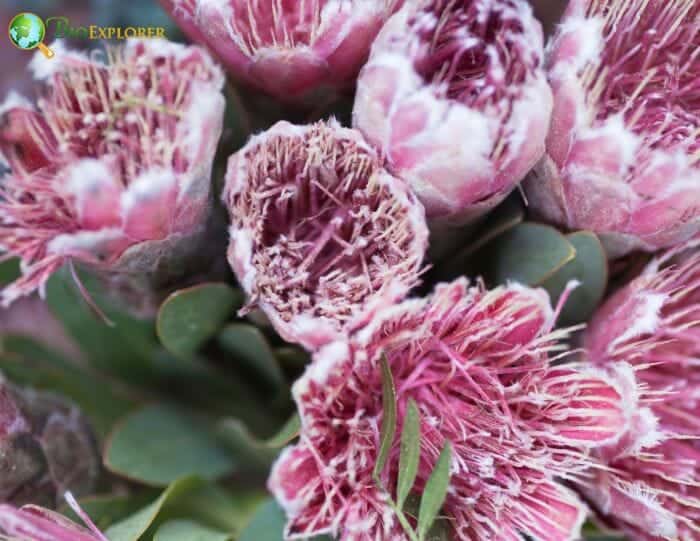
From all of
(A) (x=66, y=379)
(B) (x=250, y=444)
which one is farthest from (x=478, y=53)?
(A) (x=66, y=379)

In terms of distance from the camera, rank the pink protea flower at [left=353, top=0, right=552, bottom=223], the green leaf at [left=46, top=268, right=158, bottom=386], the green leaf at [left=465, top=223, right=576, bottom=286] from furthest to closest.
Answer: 1. the green leaf at [left=46, top=268, right=158, bottom=386]
2. the green leaf at [left=465, top=223, right=576, bottom=286]
3. the pink protea flower at [left=353, top=0, right=552, bottom=223]

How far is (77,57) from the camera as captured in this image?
1.73 ft

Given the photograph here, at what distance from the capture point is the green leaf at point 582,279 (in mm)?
558

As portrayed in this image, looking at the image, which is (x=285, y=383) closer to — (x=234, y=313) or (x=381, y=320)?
(x=234, y=313)

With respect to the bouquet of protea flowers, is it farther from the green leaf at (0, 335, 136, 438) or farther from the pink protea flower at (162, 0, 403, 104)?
the green leaf at (0, 335, 136, 438)

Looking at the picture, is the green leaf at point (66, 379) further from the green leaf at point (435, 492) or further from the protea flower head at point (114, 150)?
the green leaf at point (435, 492)

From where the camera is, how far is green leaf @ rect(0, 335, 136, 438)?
0.73m

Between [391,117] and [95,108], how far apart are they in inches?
7.8

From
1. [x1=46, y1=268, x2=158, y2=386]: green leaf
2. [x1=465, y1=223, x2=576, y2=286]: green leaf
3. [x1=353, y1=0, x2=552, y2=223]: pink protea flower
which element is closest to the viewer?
[x1=353, y1=0, x2=552, y2=223]: pink protea flower

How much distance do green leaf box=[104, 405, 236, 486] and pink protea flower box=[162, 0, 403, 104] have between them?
312 mm

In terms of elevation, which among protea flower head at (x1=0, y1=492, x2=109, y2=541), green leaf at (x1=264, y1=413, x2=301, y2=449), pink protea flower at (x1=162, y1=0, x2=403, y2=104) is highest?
pink protea flower at (x1=162, y1=0, x2=403, y2=104)

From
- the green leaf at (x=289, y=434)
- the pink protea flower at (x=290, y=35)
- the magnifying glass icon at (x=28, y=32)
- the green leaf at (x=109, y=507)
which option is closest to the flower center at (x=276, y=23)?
the pink protea flower at (x=290, y=35)

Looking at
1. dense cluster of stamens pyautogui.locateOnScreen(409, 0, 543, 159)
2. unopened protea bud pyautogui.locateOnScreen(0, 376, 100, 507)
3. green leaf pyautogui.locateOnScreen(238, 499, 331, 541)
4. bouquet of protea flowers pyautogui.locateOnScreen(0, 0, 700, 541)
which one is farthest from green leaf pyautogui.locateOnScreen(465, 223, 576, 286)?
unopened protea bud pyautogui.locateOnScreen(0, 376, 100, 507)

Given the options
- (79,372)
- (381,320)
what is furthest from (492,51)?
(79,372)
